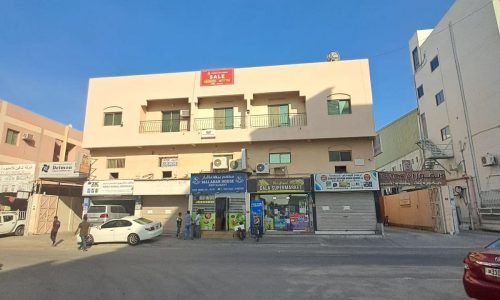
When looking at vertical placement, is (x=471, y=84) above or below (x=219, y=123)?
above

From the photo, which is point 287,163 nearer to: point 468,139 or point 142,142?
point 142,142

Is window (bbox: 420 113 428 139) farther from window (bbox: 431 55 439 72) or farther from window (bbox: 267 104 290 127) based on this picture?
window (bbox: 267 104 290 127)

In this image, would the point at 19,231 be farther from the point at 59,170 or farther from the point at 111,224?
the point at 111,224

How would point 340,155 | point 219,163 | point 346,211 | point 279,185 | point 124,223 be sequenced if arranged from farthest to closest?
point 340,155 < point 219,163 < point 279,185 < point 346,211 < point 124,223

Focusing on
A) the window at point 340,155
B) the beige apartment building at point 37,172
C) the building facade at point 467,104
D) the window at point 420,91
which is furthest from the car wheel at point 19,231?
the window at point 420,91

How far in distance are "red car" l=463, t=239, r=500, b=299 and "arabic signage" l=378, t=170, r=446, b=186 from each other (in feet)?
57.4

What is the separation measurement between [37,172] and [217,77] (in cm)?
1560

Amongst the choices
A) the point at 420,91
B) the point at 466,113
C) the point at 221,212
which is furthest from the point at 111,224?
the point at 420,91

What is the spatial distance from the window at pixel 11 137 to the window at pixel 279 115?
84.5 ft

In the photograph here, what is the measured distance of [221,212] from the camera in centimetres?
2361

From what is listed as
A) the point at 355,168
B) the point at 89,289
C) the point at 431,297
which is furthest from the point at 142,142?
the point at 431,297

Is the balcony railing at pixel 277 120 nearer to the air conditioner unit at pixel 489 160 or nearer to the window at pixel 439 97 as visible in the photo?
the air conditioner unit at pixel 489 160

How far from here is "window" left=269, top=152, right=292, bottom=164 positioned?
25.1 meters

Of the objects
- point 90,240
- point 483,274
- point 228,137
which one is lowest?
point 90,240
